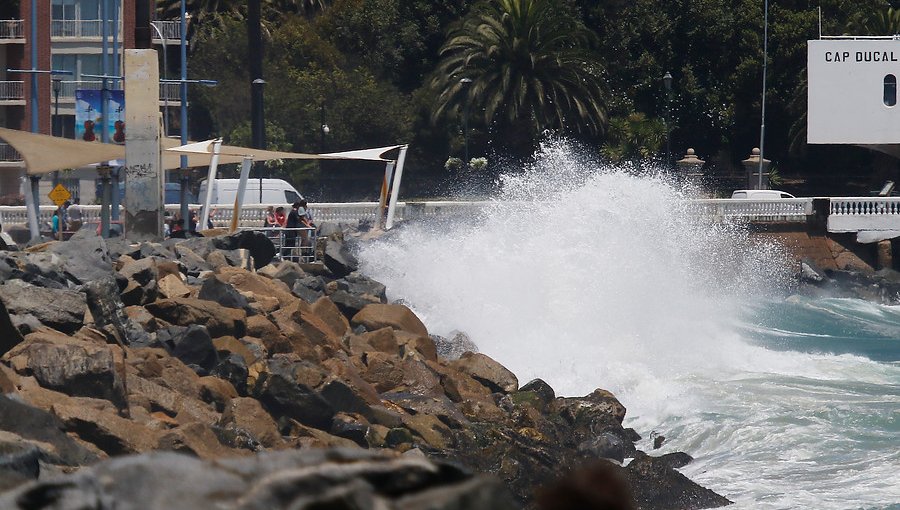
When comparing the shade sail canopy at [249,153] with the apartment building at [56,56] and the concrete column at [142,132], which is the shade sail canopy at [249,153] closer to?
the concrete column at [142,132]

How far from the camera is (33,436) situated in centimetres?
861

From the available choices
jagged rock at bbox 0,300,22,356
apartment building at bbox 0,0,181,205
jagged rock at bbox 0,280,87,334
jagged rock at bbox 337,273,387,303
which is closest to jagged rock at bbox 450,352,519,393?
jagged rock at bbox 337,273,387,303

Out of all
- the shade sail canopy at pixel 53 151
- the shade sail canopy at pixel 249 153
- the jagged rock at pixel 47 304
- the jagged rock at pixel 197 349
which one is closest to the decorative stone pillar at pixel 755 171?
the shade sail canopy at pixel 249 153

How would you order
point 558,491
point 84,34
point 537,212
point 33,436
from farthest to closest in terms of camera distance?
point 84,34 → point 537,212 → point 33,436 → point 558,491

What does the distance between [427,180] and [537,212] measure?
2440 cm

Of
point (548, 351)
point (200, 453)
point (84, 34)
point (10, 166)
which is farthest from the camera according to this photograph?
point (84, 34)

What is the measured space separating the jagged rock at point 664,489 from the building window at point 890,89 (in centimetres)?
2951

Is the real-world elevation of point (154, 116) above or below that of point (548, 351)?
above

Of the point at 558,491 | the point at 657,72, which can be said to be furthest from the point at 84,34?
the point at 558,491

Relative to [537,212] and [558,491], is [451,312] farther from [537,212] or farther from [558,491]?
[558,491]

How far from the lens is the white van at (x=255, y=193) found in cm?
3478

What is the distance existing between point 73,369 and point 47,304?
6.46ft

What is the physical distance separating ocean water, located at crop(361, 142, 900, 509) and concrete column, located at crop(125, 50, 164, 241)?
4259mm

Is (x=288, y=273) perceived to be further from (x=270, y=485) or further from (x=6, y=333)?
(x=270, y=485)
